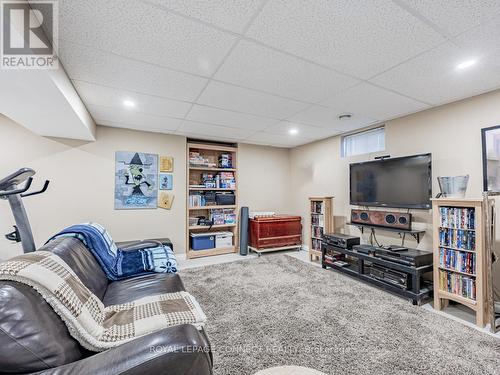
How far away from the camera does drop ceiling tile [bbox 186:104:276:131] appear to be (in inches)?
121

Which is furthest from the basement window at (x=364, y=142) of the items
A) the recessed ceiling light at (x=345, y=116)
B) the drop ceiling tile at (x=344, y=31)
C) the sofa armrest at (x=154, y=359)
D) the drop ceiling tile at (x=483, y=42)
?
the sofa armrest at (x=154, y=359)

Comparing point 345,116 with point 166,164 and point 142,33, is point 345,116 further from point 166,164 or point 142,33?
point 166,164

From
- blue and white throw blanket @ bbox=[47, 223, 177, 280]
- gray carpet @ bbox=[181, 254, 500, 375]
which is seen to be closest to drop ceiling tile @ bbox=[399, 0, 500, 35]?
gray carpet @ bbox=[181, 254, 500, 375]

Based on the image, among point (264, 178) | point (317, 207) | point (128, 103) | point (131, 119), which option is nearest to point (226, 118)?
point (128, 103)

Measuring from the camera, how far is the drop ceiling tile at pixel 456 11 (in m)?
1.30

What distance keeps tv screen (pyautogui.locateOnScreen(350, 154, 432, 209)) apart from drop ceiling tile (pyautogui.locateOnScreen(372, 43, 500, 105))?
72 centimetres

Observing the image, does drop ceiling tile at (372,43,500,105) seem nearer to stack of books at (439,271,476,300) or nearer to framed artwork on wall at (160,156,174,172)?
stack of books at (439,271,476,300)

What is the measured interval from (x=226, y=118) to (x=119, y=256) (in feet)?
7.15

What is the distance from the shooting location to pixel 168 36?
1.59 meters

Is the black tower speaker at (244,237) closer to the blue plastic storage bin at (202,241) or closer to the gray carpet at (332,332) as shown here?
the blue plastic storage bin at (202,241)

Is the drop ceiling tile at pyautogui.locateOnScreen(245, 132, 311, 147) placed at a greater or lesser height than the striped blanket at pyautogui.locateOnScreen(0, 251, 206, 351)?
greater

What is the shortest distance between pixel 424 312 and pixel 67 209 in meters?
4.69

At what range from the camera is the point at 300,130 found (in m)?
3.97

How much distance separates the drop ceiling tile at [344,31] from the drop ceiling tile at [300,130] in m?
1.75
